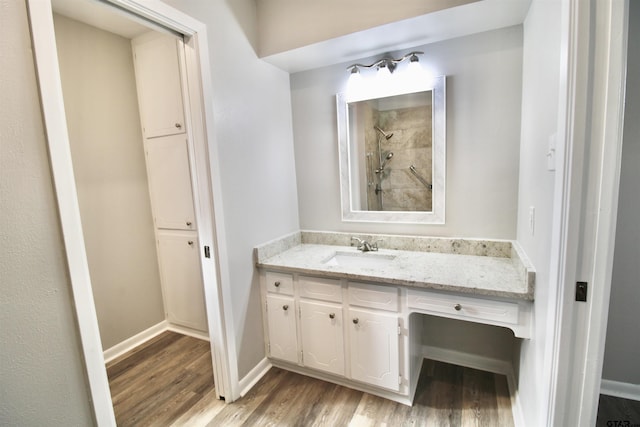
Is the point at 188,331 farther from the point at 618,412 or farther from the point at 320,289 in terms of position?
the point at 618,412

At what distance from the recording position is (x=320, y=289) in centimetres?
194

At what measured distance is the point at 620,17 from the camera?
84cm

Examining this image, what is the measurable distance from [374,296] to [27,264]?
1.55 meters

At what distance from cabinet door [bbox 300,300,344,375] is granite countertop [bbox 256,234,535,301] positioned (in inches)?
9.9

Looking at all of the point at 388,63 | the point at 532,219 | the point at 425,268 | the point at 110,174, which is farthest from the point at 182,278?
the point at 532,219

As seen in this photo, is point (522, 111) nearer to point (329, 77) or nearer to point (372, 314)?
point (329, 77)

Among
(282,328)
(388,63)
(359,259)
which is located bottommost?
(282,328)

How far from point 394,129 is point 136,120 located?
2181 mm

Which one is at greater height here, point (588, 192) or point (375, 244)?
point (588, 192)

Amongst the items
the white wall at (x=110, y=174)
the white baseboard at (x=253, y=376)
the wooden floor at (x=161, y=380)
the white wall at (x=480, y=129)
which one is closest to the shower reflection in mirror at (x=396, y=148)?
A: the white wall at (x=480, y=129)

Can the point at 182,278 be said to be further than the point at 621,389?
Yes

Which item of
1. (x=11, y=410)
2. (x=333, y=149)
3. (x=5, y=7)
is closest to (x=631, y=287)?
(x=333, y=149)

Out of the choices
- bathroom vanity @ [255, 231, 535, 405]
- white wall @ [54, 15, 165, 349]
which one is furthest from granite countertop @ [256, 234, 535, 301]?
white wall @ [54, 15, 165, 349]

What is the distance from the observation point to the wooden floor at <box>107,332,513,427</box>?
5.67ft
